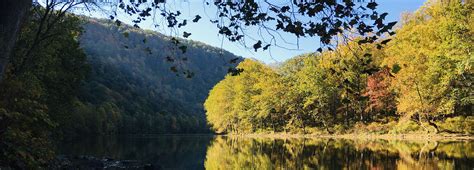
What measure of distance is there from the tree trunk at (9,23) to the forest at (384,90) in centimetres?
423

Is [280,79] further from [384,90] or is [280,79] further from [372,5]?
[372,5]

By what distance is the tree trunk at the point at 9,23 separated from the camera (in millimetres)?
4223

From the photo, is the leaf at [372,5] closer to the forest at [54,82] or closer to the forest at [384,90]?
the forest at [384,90]

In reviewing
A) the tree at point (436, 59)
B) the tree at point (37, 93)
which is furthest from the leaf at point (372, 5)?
the tree at point (436, 59)

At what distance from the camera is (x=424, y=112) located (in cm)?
4541

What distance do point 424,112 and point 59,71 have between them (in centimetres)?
3683

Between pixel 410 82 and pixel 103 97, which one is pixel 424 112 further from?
pixel 103 97

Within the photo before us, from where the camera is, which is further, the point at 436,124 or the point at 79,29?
the point at 436,124

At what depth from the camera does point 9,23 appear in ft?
13.9

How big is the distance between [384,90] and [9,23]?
56.7 metres

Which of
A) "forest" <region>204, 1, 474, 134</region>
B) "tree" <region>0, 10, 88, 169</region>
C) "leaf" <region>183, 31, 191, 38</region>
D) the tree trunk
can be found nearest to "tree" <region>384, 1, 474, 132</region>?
"forest" <region>204, 1, 474, 134</region>

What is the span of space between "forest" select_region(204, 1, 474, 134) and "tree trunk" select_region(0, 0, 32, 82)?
4.23m

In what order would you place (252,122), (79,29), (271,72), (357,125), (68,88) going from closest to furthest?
1. (79,29)
2. (68,88)
3. (357,125)
4. (271,72)
5. (252,122)

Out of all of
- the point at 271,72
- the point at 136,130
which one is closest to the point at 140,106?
the point at 136,130
